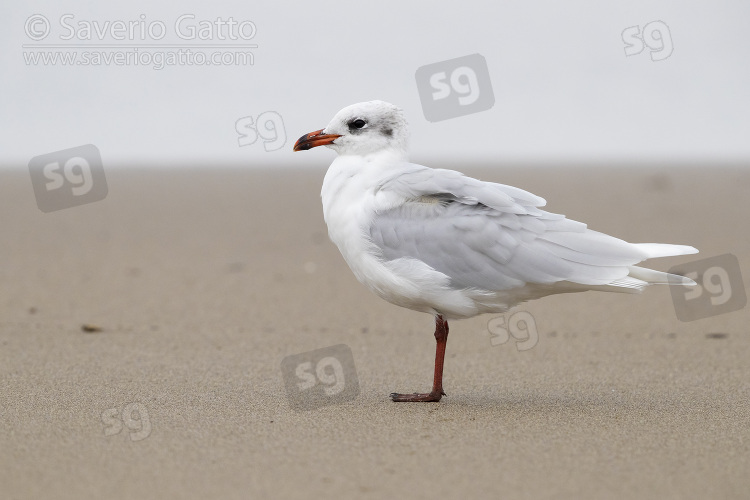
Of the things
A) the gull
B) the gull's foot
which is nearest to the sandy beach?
the gull's foot

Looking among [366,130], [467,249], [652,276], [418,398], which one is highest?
[366,130]

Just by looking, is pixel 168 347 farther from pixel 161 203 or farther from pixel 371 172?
pixel 161 203

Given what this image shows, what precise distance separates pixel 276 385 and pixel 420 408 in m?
0.90

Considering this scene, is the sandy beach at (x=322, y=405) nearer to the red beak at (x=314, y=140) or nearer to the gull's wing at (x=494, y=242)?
the gull's wing at (x=494, y=242)

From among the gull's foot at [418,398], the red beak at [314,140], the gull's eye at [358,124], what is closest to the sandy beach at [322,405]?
the gull's foot at [418,398]

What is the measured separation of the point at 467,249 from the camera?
470cm

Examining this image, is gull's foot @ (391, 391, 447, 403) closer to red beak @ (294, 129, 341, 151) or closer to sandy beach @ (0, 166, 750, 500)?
sandy beach @ (0, 166, 750, 500)

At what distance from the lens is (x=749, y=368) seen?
5.60 metres

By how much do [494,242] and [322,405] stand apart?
1.13 meters

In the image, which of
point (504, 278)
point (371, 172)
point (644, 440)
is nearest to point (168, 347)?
point (371, 172)

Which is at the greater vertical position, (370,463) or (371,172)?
(371,172)

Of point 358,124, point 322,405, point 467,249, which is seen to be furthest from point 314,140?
point 322,405

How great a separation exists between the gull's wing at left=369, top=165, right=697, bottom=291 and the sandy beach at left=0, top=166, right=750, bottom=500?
0.64 m

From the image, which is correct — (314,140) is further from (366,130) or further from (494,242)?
(494,242)
